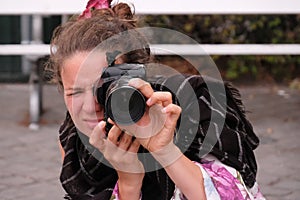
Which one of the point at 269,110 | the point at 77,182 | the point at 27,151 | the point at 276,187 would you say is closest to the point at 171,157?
the point at 77,182

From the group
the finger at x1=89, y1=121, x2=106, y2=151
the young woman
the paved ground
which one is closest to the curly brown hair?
the young woman

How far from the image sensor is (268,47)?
4.66 m

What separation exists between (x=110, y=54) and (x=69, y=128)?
519 millimetres

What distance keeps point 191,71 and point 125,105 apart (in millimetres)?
2727

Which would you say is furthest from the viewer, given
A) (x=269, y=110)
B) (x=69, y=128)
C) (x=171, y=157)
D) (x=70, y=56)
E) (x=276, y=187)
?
(x=269, y=110)

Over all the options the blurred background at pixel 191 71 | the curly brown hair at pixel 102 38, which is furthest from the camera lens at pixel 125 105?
the blurred background at pixel 191 71

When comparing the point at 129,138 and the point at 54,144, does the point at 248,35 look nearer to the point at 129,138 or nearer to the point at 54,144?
the point at 54,144

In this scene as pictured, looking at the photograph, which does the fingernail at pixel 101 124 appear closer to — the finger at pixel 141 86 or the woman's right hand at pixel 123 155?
the woman's right hand at pixel 123 155

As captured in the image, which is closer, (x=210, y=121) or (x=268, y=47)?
(x=210, y=121)

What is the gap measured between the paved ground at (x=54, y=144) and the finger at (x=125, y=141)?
1733 millimetres

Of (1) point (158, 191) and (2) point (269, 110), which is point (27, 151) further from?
(1) point (158, 191)

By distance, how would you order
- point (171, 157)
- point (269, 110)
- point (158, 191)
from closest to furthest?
1. point (171, 157)
2. point (158, 191)
3. point (269, 110)

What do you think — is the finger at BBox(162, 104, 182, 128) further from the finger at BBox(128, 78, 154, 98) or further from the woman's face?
the woman's face

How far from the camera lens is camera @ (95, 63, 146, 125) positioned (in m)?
1.81
